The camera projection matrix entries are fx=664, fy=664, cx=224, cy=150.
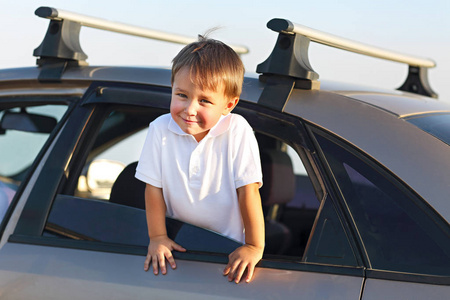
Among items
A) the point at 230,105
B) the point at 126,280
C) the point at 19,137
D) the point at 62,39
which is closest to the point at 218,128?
the point at 230,105

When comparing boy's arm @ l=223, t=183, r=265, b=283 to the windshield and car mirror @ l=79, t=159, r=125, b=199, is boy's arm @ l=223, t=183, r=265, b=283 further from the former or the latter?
car mirror @ l=79, t=159, r=125, b=199

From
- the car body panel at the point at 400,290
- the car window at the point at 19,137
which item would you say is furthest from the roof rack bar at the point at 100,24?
the car body panel at the point at 400,290

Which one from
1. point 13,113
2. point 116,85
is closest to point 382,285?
point 116,85

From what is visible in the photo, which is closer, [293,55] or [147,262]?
[147,262]

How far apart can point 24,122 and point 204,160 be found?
124 cm

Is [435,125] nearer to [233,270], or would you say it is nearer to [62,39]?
[233,270]

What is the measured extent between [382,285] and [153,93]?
1033 millimetres

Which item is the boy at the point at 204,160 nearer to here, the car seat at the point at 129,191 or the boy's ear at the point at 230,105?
the boy's ear at the point at 230,105

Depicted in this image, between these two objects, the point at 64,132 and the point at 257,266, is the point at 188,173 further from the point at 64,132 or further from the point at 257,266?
the point at 64,132

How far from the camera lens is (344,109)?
6.62 ft

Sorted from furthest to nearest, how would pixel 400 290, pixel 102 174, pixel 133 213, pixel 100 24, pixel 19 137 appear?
pixel 19 137
pixel 102 174
pixel 100 24
pixel 133 213
pixel 400 290

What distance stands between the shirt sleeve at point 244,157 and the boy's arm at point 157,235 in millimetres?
255

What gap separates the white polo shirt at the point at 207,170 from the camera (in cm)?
203

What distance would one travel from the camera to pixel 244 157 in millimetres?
2016
